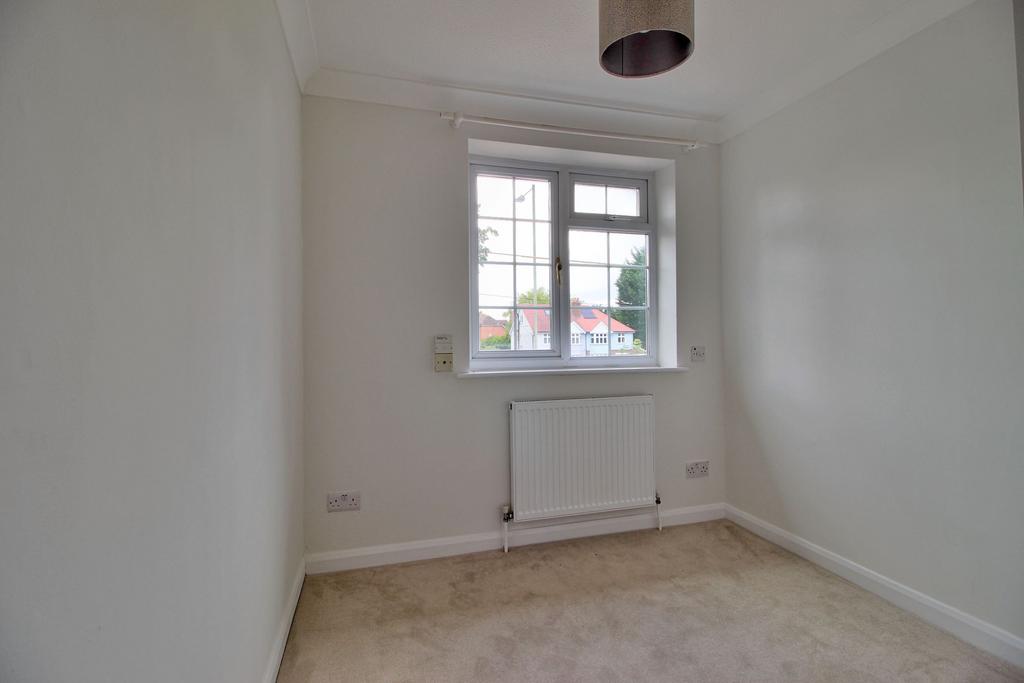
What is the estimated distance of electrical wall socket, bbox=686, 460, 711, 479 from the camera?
294 centimetres

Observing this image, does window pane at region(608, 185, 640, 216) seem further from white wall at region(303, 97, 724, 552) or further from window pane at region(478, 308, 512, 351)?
window pane at region(478, 308, 512, 351)

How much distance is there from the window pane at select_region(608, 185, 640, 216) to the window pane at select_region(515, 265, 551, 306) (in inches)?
26.4

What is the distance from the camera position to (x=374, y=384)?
2.41 metres

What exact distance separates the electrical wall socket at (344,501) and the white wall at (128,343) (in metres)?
0.97

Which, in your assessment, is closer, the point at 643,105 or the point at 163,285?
the point at 163,285

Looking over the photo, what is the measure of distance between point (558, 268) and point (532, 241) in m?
0.24

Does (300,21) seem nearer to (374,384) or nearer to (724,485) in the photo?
(374,384)

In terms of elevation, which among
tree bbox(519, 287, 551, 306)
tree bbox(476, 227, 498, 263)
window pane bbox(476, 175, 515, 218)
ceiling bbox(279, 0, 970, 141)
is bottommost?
tree bbox(519, 287, 551, 306)

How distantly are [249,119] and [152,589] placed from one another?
1.27m

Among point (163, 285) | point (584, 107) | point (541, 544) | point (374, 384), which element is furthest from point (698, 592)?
point (584, 107)

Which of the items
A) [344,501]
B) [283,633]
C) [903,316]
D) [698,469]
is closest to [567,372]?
[698,469]

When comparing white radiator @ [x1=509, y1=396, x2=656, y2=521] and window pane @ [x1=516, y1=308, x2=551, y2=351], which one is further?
window pane @ [x1=516, y1=308, x2=551, y2=351]

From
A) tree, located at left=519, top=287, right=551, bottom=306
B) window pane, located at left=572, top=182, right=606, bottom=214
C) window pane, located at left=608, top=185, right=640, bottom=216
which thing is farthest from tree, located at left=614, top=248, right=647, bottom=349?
tree, located at left=519, top=287, right=551, bottom=306

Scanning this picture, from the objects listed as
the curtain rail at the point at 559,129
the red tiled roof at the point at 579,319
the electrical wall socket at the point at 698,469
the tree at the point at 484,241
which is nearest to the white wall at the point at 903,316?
the electrical wall socket at the point at 698,469
